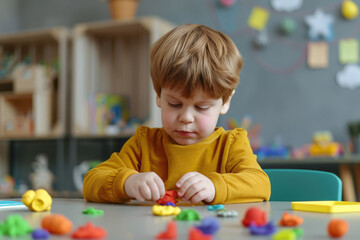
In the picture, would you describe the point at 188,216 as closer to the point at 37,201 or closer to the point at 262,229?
the point at 262,229

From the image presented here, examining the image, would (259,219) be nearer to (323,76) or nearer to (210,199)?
(210,199)

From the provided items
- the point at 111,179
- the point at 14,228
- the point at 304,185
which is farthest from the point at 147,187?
the point at 304,185

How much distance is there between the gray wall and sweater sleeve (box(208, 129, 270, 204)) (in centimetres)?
180

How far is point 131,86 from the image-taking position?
10.6ft

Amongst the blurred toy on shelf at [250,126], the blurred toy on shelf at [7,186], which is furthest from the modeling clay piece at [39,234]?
the blurred toy on shelf at [7,186]

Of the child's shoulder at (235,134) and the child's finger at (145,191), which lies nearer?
the child's finger at (145,191)

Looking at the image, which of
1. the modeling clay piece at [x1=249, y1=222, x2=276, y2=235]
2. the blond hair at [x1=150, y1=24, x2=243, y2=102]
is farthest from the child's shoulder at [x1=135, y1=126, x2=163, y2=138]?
the modeling clay piece at [x1=249, y1=222, x2=276, y2=235]

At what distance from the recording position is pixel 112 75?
331cm

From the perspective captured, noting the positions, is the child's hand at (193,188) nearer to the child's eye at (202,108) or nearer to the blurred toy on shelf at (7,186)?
the child's eye at (202,108)

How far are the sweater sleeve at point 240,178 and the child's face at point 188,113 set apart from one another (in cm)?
7

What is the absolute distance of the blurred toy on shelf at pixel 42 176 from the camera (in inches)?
126

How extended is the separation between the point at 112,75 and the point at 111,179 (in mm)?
2489

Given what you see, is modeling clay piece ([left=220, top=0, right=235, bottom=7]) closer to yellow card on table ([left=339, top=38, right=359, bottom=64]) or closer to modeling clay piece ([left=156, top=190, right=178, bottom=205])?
yellow card on table ([left=339, top=38, right=359, bottom=64])

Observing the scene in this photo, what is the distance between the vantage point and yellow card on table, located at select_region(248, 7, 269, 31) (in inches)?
113
